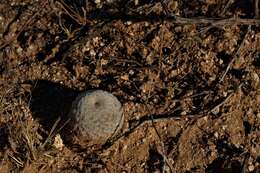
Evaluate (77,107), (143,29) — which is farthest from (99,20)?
(77,107)

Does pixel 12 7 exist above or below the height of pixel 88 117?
above

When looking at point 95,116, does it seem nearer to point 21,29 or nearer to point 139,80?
point 139,80

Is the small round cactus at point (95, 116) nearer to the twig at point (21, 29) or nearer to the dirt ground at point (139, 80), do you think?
the dirt ground at point (139, 80)

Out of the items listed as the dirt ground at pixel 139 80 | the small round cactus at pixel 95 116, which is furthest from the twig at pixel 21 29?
the small round cactus at pixel 95 116

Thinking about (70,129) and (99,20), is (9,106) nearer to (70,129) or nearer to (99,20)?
(70,129)

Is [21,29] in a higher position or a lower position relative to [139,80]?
higher

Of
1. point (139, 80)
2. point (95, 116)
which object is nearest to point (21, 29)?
point (139, 80)

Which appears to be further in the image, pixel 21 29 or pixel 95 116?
pixel 21 29
